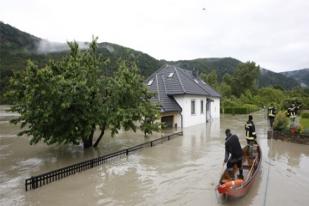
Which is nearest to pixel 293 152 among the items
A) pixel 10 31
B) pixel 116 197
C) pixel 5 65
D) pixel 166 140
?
pixel 166 140

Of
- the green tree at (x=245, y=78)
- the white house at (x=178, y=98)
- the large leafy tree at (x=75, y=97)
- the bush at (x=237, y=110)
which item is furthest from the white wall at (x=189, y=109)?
the green tree at (x=245, y=78)

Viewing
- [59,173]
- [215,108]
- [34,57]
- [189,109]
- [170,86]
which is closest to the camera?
[59,173]

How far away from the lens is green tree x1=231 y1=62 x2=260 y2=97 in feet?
202

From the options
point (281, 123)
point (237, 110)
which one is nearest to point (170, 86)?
point (281, 123)

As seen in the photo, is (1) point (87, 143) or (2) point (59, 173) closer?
(2) point (59, 173)

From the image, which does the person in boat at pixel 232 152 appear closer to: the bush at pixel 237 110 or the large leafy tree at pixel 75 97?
the large leafy tree at pixel 75 97

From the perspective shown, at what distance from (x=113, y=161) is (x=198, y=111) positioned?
1516 centimetres

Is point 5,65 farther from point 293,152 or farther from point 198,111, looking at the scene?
point 293,152

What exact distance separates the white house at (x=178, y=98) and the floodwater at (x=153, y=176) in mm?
7328

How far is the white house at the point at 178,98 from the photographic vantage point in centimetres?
2307

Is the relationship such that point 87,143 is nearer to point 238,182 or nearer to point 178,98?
point 238,182

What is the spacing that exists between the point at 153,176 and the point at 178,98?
1419 cm

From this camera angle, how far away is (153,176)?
988 centimetres

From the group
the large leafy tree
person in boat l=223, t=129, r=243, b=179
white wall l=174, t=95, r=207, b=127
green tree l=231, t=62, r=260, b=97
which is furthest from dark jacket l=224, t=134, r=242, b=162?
green tree l=231, t=62, r=260, b=97
